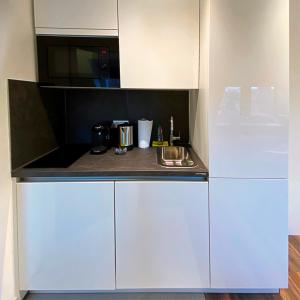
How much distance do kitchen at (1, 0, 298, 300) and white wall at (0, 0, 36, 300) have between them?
0.05 meters

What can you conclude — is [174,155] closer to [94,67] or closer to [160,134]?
[160,134]

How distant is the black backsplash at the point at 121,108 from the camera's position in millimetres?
2562

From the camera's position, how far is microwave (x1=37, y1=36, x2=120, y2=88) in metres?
1.99

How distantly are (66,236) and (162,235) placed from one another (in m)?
0.58

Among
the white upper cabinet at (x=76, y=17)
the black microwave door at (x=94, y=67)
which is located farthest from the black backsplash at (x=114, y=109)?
the white upper cabinet at (x=76, y=17)

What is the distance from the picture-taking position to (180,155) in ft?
7.72

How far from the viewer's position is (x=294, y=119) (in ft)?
8.41

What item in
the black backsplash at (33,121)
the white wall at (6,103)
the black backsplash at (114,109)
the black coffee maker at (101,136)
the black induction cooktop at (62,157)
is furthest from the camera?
the black backsplash at (114,109)

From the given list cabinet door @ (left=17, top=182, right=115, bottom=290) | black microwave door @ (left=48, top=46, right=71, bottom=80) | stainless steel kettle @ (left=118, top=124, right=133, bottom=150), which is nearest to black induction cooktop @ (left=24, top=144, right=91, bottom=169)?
cabinet door @ (left=17, top=182, right=115, bottom=290)

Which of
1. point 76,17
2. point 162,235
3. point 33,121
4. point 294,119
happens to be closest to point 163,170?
point 162,235

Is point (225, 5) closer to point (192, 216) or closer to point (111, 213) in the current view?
point (192, 216)

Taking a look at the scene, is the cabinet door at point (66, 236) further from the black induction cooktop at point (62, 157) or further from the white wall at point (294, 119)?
the white wall at point (294, 119)

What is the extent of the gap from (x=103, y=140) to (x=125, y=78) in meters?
0.63

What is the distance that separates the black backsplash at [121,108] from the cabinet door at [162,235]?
92 centimetres
